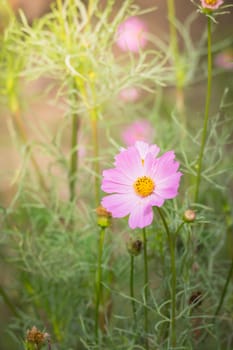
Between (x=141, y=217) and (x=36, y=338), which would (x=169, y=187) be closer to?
(x=141, y=217)

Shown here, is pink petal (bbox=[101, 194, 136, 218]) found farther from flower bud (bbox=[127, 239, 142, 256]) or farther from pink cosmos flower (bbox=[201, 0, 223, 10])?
pink cosmos flower (bbox=[201, 0, 223, 10])

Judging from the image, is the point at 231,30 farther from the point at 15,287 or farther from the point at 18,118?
the point at 15,287

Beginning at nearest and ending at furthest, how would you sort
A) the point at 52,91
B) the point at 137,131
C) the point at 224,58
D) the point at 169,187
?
1. the point at 169,187
2. the point at 137,131
3. the point at 224,58
4. the point at 52,91

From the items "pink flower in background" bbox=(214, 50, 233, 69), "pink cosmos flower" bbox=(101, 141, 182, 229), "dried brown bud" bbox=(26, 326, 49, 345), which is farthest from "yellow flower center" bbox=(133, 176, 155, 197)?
"pink flower in background" bbox=(214, 50, 233, 69)

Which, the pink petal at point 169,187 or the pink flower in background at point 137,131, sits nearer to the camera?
the pink petal at point 169,187

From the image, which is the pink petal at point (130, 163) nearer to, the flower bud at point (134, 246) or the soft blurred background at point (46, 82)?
the flower bud at point (134, 246)

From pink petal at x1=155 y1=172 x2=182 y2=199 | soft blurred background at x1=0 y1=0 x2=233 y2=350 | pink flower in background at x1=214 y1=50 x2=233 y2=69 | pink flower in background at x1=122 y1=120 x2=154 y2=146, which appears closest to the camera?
pink petal at x1=155 y1=172 x2=182 y2=199

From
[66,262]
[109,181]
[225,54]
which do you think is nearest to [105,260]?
[66,262]

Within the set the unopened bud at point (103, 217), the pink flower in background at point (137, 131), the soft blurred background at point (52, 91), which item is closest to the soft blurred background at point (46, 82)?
the soft blurred background at point (52, 91)

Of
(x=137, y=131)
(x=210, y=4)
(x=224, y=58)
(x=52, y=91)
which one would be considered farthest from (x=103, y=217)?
(x=52, y=91)
